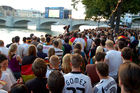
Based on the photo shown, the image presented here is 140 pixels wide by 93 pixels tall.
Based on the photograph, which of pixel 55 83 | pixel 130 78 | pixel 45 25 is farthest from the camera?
pixel 45 25

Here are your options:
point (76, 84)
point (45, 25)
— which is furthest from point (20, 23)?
point (76, 84)

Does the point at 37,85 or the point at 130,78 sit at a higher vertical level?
the point at 130,78

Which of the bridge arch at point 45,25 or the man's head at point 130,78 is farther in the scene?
the bridge arch at point 45,25

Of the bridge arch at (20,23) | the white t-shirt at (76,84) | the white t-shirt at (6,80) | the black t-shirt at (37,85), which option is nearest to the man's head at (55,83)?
the white t-shirt at (76,84)

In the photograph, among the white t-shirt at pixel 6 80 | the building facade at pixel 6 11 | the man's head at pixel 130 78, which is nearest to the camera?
the man's head at pixel 130 78

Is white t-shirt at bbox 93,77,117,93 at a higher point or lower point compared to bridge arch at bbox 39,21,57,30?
lower

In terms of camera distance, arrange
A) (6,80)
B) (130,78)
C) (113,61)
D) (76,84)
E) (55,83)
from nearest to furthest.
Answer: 1. (130,78)
2. (55,83)
3. (76,84)
4. (6,80)
5. (113,61)

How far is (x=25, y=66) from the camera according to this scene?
380 centimetres

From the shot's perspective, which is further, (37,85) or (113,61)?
(113,61)

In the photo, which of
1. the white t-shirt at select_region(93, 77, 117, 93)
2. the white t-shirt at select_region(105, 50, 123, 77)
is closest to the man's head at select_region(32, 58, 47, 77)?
the white t-shirt at select_region(93, 77, 117, 93)

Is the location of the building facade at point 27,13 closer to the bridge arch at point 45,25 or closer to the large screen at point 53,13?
the large screen at point 53,13

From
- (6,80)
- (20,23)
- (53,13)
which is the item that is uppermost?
(53,13)

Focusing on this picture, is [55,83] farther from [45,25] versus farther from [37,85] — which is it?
[45,25]

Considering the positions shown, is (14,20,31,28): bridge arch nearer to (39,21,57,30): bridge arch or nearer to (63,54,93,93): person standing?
(39,21,57,30): bridge arch
